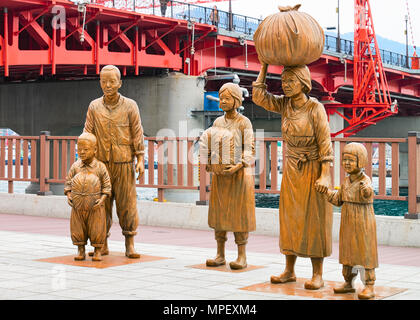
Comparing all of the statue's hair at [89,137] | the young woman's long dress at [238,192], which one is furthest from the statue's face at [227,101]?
the statue's hair at [89,137]

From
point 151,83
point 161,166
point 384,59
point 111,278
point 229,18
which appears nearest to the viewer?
point 111,278

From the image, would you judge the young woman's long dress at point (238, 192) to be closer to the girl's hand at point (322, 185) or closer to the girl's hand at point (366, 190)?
the girl's hand at point (322, 185)

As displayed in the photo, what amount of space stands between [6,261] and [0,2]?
52.1 feet

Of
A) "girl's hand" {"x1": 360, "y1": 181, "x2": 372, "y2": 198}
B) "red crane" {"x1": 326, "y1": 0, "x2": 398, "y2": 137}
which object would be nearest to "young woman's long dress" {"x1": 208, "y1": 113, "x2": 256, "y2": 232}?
"girl's hand" {"x1": 360, "y1": 181, "x2": 372, "y2": 198}

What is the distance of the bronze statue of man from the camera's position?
8695 millimetres

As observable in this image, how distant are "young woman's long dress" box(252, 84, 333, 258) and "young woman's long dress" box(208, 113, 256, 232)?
3.32 ft

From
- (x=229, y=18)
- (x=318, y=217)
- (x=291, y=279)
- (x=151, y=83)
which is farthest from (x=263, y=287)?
(x=229, y=18)

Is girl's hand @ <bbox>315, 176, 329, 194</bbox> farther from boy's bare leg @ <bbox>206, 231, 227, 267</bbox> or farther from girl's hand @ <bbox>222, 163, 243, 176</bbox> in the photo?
boy's bare leg @ <bbox>206, 231, 227, 267</bbox>

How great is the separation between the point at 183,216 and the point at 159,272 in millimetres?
5169

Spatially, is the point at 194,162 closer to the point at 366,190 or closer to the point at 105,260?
the point at 105,260

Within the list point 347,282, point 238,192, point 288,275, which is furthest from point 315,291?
point 238,192

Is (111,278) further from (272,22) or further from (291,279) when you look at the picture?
(272,22)

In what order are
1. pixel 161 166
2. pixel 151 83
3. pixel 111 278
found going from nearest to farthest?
pixel 111 278
pixel 161 166
pixel 151 83

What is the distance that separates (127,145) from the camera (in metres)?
8.80
